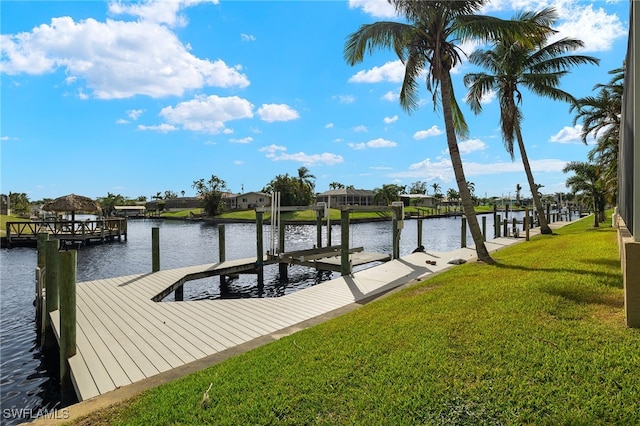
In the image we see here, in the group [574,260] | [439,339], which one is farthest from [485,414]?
[574,260]

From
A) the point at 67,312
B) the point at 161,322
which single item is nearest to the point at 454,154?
the point at 161,322

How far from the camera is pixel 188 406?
3.51 m

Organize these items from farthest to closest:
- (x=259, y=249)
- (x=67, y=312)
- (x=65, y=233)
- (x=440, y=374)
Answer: (x=65, y=233), (x=259, y=249), (x=67, y=312), (x=440, y=374)

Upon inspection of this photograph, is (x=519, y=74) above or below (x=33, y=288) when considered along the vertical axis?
above

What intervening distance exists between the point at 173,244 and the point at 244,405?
2927 centimetres

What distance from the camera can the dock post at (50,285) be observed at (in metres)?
6.59

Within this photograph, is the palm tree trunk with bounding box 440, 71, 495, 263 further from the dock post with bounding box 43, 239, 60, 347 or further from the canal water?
the dock post with bounding box 43, 239, 60, 347

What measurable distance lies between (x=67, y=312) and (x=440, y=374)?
4746mm

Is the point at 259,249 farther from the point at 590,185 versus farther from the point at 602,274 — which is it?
the point at 590,185

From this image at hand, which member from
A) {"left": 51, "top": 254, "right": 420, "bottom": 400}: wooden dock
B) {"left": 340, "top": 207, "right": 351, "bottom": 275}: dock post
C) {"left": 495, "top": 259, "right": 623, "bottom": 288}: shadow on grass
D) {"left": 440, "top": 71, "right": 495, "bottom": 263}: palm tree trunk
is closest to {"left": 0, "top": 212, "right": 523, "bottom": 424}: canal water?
{"left": 51, "top": 254, "right": 420, "bottom": 400}: wooden dock

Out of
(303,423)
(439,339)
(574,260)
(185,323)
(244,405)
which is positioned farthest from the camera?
(574,260)

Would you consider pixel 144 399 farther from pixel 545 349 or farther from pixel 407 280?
pixel 407 280

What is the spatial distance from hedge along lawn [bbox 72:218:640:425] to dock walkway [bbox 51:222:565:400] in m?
0.92

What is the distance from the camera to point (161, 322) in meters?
6.58
